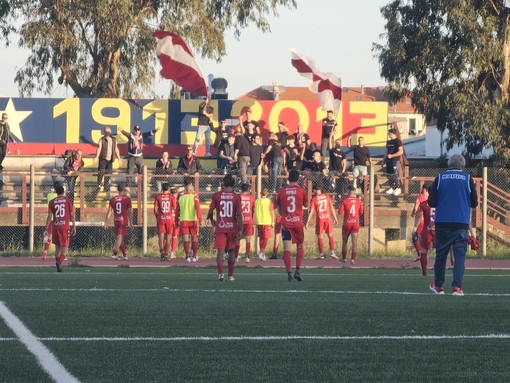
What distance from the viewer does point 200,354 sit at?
952 cm

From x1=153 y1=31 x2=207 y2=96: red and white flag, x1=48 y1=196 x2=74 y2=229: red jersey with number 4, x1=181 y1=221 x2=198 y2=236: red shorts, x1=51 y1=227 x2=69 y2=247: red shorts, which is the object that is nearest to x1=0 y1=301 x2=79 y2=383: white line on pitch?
x1=48 y1=196 x2=74 y2=229: red jersey with number 4

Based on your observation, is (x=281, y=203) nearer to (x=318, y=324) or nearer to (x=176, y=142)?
(x=318, y=324)

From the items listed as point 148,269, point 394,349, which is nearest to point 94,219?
point 148,269

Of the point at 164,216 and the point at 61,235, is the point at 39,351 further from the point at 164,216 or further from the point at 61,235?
the point at 164,216

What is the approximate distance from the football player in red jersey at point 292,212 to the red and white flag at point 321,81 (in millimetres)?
18668

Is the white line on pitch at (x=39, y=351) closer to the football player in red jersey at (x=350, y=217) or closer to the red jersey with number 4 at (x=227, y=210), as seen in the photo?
the red jersey with number 4 at (x=227, y=210)

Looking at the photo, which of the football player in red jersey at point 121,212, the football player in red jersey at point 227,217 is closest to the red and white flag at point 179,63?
the football player in red jersey at point 121,212

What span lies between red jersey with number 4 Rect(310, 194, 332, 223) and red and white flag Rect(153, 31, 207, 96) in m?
10.4

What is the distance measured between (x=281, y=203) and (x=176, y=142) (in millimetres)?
20536

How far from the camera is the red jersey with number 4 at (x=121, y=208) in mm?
28516

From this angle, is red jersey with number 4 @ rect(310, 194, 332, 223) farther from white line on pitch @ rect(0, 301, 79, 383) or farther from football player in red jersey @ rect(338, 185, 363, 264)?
white line on pitch @ rect(0, 301, 79, 383)

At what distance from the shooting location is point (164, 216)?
29750mm

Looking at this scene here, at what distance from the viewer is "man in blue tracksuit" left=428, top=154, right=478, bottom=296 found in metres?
15.3

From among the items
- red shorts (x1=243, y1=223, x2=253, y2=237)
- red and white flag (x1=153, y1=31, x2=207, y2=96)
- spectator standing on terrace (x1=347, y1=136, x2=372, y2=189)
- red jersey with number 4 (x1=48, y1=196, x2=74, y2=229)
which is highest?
red and white flag (x1=153, y1=31, x2=207, y2=96)
